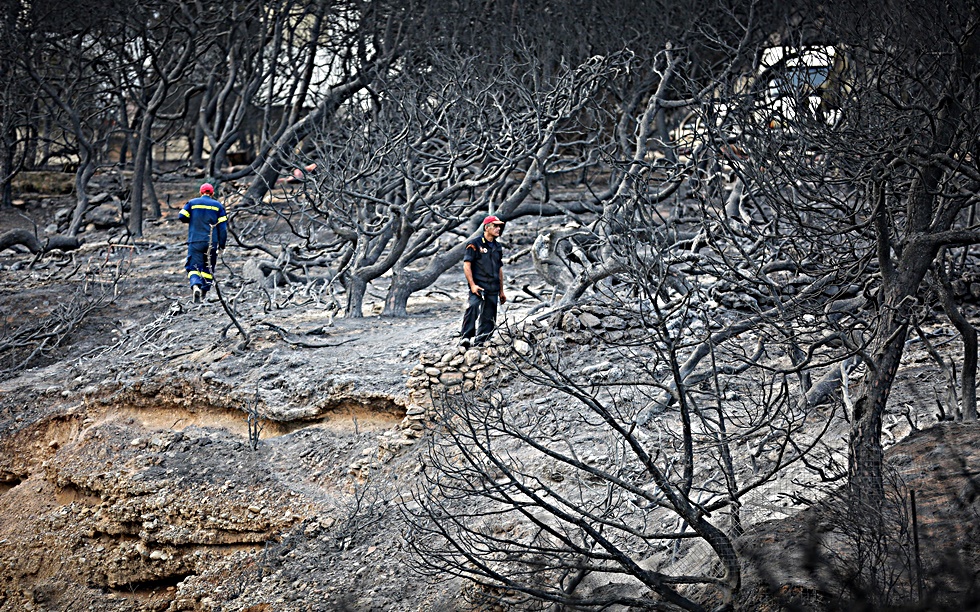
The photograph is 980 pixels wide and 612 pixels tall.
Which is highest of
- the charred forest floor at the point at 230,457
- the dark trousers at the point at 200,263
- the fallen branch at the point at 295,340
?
the dark trousers at the point at 200,263

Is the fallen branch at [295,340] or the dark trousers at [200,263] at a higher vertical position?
the dark trousers at [200,263]

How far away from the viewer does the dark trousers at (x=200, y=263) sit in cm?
1331

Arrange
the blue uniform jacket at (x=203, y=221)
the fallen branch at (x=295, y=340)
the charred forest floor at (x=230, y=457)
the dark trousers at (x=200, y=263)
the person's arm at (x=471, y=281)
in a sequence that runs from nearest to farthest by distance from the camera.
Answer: the charred forest floor at (x=230, y=457)
the person's arm at (x=471, y=281)
the fallen branch at (x=295, y=340)
the blue uniform jacket at (x=203, y=221)
the dark trousers at (x=200, y=263)

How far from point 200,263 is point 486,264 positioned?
513 centimetres

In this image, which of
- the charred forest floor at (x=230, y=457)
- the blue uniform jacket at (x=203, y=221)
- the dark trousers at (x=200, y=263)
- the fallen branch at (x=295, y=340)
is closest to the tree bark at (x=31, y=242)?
the charred forest floor at (x=230, y=457)

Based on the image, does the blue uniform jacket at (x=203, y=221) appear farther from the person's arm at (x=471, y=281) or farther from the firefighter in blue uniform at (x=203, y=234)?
the person's arm at (x=471, y=281)

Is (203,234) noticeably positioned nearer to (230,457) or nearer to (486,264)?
(230,457)

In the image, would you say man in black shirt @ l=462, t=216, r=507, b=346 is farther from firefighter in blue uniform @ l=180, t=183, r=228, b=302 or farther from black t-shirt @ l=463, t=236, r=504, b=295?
firefighter in blue uniform @ l=180, t=183, r=228, b=302

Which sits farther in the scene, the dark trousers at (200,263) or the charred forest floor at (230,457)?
the dark trousers at (200,263)

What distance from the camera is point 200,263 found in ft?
44.1

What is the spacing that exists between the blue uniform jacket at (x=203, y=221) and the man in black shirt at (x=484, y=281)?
452cm

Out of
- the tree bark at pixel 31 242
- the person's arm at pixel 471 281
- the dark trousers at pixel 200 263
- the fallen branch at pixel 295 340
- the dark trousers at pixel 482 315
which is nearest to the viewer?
the person's arm at pixel 471 281

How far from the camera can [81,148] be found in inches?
803

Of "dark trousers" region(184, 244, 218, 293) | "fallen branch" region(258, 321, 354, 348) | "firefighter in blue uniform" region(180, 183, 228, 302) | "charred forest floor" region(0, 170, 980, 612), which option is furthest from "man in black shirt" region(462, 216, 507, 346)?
"dark trousers" region(184, 244, 218, 293)
